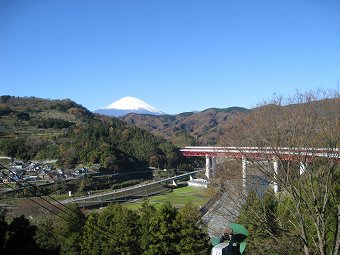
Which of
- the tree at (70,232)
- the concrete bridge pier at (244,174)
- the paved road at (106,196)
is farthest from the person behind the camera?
the paved road at (106,196)

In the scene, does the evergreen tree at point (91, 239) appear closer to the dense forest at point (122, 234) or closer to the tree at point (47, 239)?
the dense forest at point (122, 234)

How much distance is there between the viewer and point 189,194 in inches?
1404

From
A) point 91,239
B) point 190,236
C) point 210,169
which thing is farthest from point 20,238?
point 210,169

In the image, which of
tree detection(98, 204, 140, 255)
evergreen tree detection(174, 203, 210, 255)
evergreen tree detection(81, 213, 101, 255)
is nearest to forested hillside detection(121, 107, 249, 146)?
evergreen tree detection(81, 213, 101, 255)

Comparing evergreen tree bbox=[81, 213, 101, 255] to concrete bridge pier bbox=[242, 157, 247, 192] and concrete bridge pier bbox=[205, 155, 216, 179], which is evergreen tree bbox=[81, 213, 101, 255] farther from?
concrete bridge pier bbox=[242, 157, 247, 192]

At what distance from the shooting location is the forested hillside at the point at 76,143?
45.6 metres

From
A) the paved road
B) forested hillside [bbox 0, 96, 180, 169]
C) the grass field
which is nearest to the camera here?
the grass field

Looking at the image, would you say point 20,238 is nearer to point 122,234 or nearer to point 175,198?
point 122,234

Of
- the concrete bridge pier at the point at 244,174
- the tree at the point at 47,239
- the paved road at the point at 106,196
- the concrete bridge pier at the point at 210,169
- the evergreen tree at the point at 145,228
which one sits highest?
the concrete bridge pier at the point at 244,174

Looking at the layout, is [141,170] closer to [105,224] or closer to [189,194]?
[189,194]

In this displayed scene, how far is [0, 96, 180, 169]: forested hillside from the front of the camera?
45.6 m

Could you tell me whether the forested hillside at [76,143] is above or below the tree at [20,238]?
above

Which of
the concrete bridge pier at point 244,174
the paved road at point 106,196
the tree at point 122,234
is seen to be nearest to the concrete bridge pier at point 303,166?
the concrete bridge pier at point 244,174

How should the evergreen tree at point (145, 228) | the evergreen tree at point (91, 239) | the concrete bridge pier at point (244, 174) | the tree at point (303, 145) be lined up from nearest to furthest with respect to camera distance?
the tree at point (303, 145), the concrete bridge pier at point (244, 174), the evergreen tree at point (145, 228), the evergreen tree at point (91, 239)
